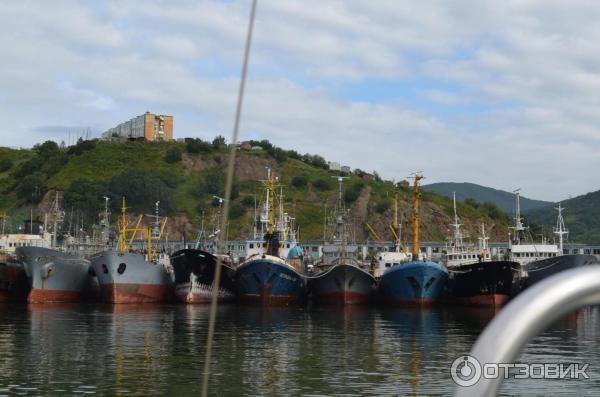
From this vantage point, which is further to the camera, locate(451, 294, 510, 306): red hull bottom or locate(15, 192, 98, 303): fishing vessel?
locate(15, 192, 98, 303): fishing vessel

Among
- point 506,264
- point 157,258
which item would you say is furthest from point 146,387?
point 157,258

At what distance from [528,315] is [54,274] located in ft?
229

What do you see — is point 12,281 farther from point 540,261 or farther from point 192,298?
point 540,261

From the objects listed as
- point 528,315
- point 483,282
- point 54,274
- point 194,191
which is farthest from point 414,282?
point 194,191

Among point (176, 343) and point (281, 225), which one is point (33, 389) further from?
point (281, 225)

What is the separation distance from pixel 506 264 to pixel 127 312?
30.6 meters

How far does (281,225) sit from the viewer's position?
7769 centimetres

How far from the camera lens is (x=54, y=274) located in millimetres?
68562

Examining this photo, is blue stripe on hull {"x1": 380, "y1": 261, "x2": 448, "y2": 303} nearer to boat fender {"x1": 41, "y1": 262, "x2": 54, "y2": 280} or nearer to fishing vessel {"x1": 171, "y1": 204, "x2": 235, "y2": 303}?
fishing vessel {"x1": 171, "y1": 204, "x2": 235, "y2": 303}

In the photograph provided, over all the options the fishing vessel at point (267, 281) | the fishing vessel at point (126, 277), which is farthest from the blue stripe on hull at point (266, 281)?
the fishing vessel at point (126, 277)

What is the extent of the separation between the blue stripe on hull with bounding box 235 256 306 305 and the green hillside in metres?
85.5

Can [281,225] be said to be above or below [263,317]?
above

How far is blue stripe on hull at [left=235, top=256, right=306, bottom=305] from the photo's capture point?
64.9 m

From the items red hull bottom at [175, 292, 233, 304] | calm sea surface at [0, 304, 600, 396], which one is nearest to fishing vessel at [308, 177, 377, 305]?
red hull bottom at [175, 292, 233, 304]
